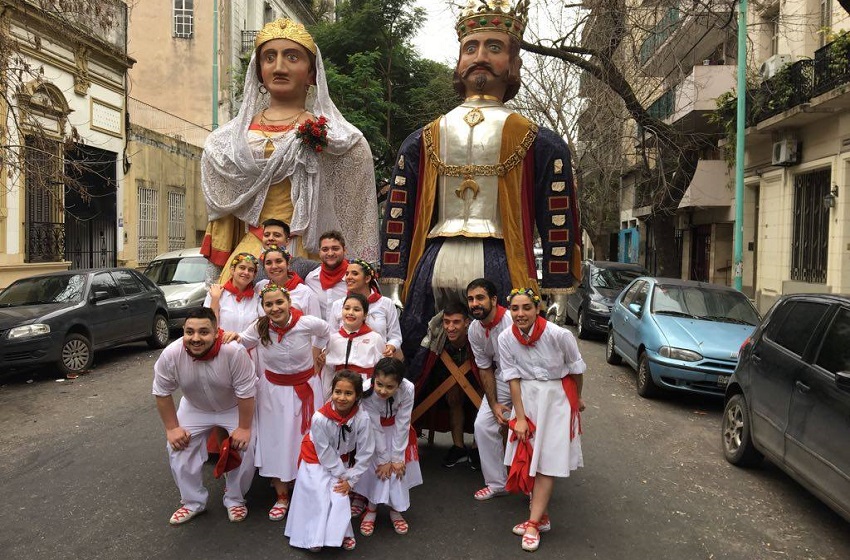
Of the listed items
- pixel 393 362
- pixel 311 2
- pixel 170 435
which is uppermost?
pixel 311 2

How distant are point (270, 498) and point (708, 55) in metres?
21.7

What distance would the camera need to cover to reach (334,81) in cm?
1653

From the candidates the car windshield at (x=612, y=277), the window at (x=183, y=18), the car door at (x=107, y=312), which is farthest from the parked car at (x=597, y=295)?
the window at (x=183, y=18)

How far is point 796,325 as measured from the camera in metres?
4.75

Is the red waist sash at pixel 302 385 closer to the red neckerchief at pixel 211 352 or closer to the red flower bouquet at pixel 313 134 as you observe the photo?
the red neckerchief at pixel 211 352

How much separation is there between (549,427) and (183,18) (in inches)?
909

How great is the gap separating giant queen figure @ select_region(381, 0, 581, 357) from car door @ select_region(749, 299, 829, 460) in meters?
1.61

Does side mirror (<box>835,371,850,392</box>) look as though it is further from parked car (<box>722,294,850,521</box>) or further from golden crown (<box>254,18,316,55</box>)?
golden crown (<box>254,18,316,55</box>)

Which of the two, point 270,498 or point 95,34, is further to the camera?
point 95,34

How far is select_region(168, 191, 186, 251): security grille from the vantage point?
19.6 metres

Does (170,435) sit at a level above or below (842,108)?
below

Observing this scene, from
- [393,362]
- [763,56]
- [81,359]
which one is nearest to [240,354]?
[393,362]

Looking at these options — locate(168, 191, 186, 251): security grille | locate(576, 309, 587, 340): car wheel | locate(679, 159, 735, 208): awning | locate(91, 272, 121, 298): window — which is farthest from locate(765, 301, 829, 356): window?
locate(168, 191, 186, 251): security grille

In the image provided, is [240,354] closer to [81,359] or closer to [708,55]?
[81,359]
